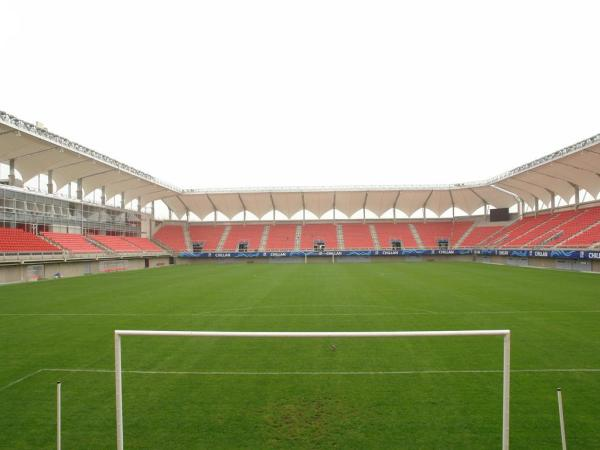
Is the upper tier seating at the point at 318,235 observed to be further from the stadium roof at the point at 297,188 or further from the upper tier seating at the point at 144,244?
the upper tier seating at the point at 144,244

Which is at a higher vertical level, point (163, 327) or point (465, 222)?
point (465, 222)

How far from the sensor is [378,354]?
800 centimetres

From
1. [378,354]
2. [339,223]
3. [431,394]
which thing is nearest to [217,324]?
[378,354]

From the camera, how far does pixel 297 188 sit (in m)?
53.0

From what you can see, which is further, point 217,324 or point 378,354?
point 217,324

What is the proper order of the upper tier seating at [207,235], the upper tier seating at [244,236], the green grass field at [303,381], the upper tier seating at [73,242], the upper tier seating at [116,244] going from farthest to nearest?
1. the upper tier seating at [207,235]
2. the upper tier seating at [244,236]
3. the upper tier seating at [116,244]
4. the upper tier seating at [73,242]
5. the green grass field at [303,381]

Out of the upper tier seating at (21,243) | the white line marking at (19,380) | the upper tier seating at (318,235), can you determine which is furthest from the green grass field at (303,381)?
the upper tier seating at (318,235)

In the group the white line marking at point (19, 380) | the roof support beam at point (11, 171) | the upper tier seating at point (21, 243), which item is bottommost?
the white line marking at point (19, 380)

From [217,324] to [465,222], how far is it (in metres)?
54.2

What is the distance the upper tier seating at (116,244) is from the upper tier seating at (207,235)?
13041 mm

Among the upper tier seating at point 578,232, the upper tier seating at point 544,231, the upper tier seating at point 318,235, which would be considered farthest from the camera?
the upper tier seating at point 318,235

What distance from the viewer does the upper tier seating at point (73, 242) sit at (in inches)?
1316

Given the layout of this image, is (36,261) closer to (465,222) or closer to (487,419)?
(487,419)

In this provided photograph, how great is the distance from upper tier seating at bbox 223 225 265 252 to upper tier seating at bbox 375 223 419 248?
62.1ft
